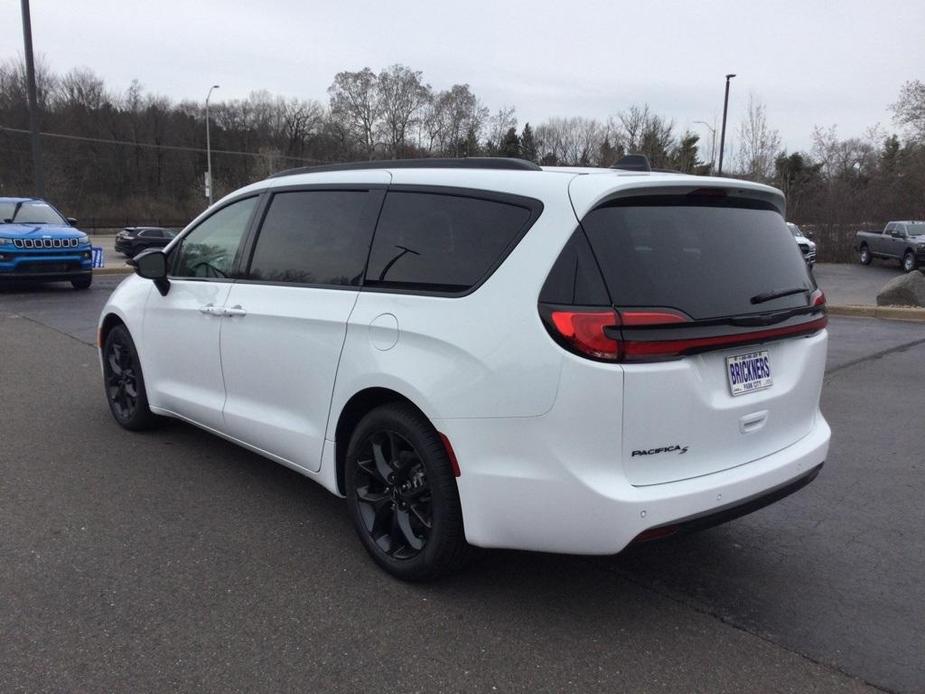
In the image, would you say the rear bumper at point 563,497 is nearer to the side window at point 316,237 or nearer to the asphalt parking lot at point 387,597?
the asphalt parking lot at point 387,597

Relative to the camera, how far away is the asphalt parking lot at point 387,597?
265cm

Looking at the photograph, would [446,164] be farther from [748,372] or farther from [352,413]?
[748,372]

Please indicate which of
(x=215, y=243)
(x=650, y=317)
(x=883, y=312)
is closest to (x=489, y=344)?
(x=650, y=317)

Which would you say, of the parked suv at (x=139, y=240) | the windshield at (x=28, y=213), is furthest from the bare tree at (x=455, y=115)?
the windshield at (x=28, y=213)

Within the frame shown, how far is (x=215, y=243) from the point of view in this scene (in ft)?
14.8

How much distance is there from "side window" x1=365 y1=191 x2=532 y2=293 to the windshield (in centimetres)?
1328

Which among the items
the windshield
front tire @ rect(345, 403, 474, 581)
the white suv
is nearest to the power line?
the windshield

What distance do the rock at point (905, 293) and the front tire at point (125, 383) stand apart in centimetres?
1381

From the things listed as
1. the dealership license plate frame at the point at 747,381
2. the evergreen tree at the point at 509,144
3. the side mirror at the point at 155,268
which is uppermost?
the evergreen tree at the point at 509,144

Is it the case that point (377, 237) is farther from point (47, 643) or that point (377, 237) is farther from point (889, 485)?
point (889, 485)

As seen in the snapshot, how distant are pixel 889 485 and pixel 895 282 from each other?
11758 mm

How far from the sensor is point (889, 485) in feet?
15.2

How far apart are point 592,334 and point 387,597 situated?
1445 mm

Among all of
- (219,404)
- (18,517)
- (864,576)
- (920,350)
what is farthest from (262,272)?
(920,350)
